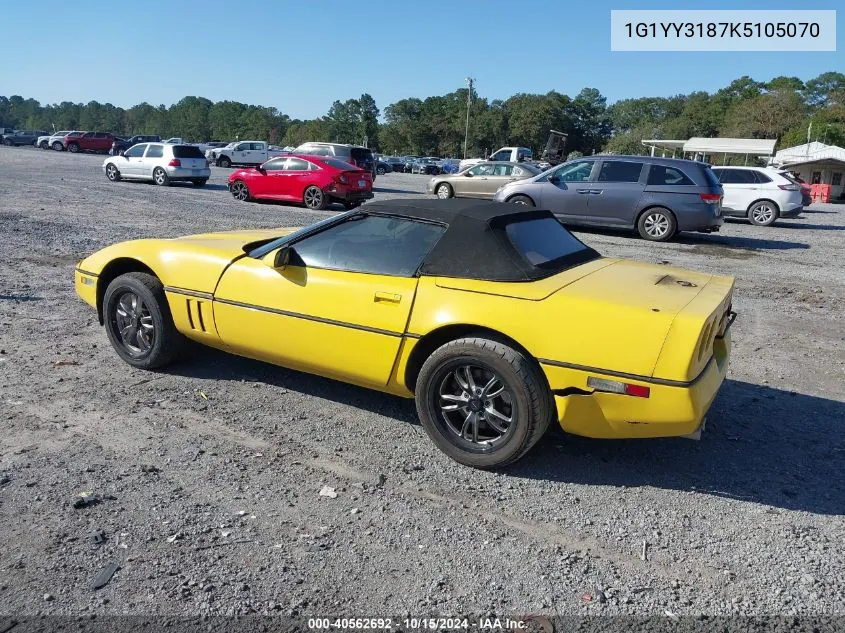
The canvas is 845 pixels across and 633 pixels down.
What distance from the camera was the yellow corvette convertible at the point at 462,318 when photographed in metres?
3.35

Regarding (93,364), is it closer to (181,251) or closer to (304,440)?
(181,251)

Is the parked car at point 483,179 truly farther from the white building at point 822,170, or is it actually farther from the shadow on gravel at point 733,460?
the white building at point 822,170

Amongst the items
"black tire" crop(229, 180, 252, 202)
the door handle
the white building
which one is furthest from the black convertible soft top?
the white building

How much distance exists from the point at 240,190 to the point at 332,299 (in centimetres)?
1601

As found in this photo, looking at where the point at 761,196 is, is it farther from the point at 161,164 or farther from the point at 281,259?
the point at 161,164

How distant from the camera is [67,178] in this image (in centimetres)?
2327

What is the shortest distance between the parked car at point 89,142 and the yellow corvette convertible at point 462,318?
50995 millimetres

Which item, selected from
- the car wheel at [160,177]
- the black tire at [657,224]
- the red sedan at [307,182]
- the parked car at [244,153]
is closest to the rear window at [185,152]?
the car wheel at [160,177]

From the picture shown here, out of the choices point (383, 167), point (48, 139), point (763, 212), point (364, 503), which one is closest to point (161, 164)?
point (763, 212)

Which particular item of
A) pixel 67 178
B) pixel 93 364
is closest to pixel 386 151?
pixel 67 178

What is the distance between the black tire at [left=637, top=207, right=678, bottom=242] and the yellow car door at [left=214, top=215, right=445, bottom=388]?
10686 mm

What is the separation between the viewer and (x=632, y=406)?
3311mm

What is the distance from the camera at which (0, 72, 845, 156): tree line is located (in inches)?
2884

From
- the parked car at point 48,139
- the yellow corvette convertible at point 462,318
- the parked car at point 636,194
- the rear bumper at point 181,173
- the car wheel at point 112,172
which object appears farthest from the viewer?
the parked car at point 48,139
